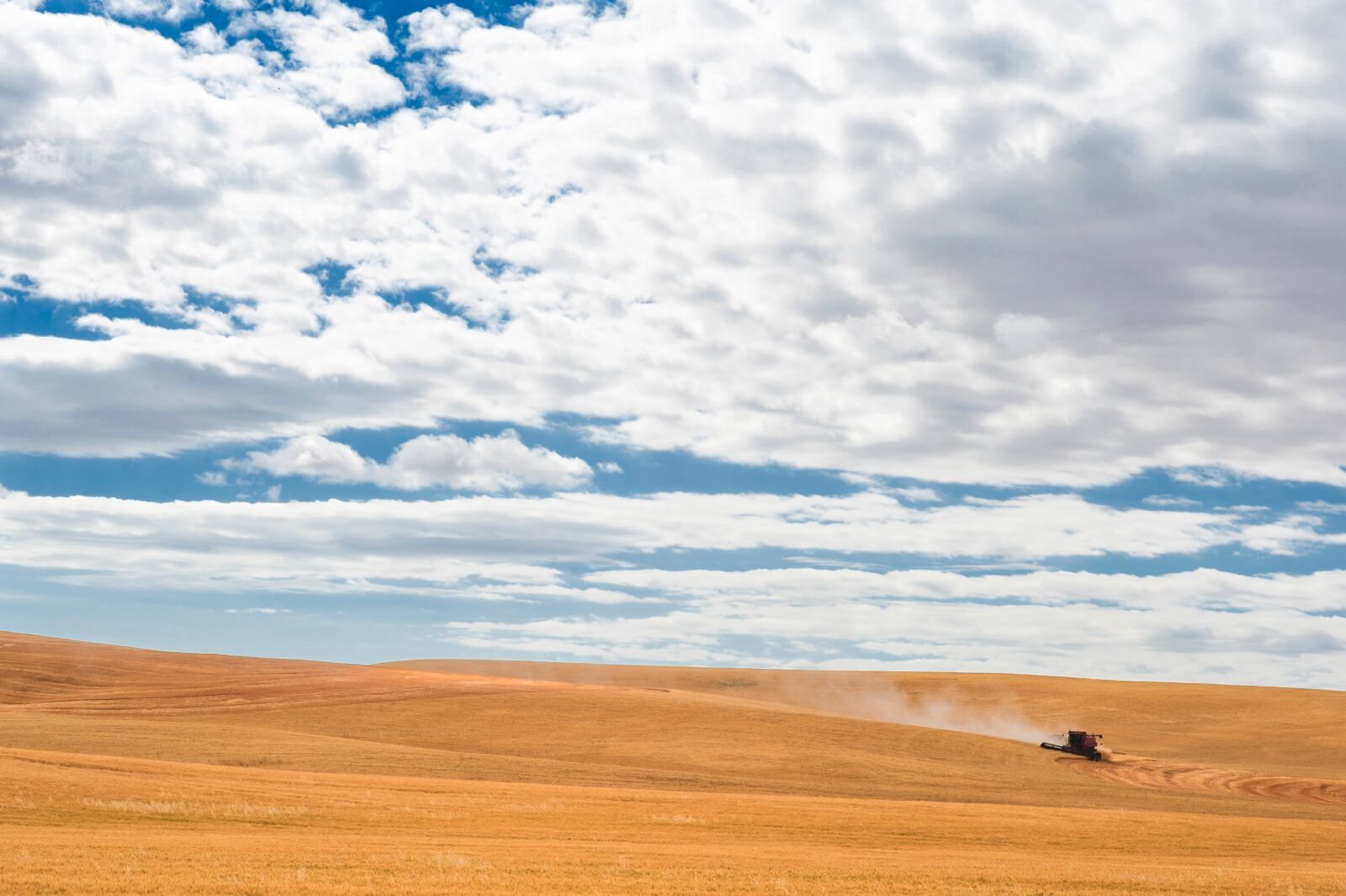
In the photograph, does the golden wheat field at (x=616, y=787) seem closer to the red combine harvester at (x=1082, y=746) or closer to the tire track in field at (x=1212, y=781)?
the tire track in field at (x=1212, y=781)

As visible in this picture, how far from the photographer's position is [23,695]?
86.3 m

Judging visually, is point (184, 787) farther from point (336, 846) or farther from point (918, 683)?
point (918, 683)

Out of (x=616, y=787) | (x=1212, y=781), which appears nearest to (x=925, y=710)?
(x=1212, y=781)

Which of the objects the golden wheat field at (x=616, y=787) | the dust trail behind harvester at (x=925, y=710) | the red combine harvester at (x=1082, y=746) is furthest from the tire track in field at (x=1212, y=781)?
the dust trail behind harvester at (x=925, y=710)

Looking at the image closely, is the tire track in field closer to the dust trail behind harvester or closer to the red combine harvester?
the red combine harvester

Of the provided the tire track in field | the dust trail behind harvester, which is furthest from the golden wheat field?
the dust trail behind harvester

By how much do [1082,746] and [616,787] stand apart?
38.4 m

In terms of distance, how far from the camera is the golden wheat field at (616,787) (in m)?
24.5

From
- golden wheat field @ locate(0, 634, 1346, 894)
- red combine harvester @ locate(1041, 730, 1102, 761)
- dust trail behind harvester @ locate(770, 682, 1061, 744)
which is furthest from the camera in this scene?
dust trail behind harvester @ locate(770, 682, 1061, 744)

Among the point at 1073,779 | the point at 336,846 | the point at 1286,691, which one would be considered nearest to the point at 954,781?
the point at 1073,779

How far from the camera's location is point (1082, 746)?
245 feet

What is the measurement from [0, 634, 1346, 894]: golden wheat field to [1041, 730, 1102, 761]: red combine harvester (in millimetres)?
1600

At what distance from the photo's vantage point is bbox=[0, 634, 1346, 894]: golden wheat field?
2452 cm

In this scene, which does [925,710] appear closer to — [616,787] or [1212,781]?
[1212,781]
